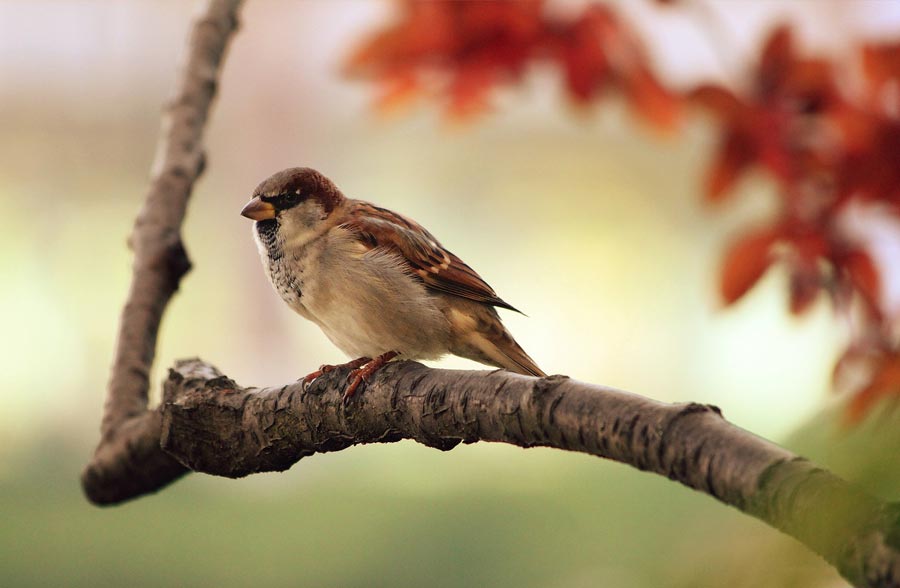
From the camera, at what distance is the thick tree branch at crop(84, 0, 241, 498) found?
1143 millimetres

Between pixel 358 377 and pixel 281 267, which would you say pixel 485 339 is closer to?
pixel 281 267

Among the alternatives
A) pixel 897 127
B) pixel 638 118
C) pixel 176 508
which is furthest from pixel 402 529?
pixel 897 127

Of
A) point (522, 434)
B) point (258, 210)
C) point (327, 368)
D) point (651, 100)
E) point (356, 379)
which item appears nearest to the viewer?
point (522, 434)

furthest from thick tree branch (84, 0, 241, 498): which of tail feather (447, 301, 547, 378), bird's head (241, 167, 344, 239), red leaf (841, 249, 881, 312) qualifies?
red leaf (841, 249, 881, 312)

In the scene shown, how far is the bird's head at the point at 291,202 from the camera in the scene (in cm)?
139

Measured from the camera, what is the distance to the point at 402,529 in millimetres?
3092

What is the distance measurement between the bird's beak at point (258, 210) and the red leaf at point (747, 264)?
2.20 ft

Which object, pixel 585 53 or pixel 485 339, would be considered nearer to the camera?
pixel 485 339

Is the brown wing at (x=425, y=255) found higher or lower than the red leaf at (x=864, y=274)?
higher

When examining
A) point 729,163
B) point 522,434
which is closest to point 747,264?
point 729,163

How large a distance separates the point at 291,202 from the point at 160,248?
24 cm

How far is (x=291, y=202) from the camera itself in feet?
4.64

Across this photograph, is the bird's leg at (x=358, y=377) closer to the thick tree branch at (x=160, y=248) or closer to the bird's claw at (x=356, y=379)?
the bird's claw at (x=356, y=379)

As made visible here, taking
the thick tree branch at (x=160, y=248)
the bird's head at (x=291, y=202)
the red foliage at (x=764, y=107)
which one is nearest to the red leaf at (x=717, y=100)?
the red foliage at (x=764, y=107)
